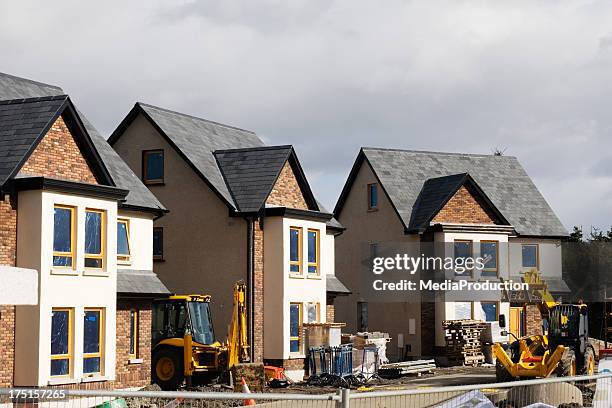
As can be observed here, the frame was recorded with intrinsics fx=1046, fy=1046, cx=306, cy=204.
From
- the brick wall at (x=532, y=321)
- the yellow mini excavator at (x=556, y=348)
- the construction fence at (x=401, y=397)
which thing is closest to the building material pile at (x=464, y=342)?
the brick wall at (x=532, y=321)

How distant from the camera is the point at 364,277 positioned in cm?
4759

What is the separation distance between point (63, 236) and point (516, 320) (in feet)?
88.8

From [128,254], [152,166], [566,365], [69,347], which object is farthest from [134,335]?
[566,365]

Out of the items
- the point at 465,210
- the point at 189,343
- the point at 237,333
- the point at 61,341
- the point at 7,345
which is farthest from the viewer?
the point at 465,210

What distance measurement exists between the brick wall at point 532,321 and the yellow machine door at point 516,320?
1.14ft

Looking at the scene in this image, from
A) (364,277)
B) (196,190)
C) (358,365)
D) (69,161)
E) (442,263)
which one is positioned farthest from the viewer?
(364,277)

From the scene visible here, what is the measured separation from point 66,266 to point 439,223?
21781 millimetres

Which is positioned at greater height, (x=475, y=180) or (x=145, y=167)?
(x=475, y=180)

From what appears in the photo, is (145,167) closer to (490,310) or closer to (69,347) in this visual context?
(69,347)

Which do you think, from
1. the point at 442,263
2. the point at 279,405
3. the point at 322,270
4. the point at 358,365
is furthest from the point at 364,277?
the point at 279,405

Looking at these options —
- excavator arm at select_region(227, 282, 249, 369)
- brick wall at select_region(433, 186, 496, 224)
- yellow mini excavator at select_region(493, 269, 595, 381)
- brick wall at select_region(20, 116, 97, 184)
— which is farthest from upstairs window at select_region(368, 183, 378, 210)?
brick wall at select_region(20, 116, 97, 184)

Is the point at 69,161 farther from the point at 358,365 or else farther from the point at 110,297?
the point at 358,365

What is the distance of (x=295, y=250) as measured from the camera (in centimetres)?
3638

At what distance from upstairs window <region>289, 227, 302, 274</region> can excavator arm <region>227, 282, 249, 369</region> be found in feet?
17.3
